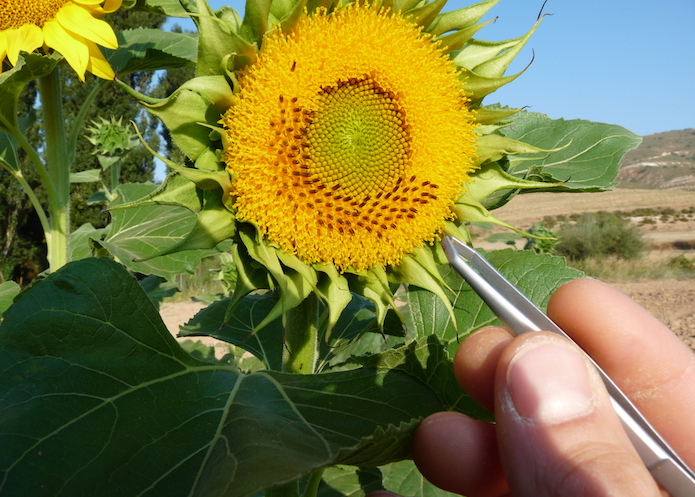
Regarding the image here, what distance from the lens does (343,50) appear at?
1329 mm

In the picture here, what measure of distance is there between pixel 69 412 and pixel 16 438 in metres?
0.10

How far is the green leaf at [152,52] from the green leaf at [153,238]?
2.10 ft

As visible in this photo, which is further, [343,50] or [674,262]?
[674,262]

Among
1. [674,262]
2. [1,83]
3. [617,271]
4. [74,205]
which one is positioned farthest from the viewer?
[674,262]

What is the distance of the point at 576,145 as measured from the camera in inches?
75.0

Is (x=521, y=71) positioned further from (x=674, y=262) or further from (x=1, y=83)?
(x=674, y=262)

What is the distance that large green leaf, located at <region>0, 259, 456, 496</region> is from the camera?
1043mm

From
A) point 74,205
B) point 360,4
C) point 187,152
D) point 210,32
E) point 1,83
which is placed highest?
point 360,4

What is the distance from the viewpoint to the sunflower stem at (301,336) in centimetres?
151

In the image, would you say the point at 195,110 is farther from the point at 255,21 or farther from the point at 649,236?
the point at 649,236

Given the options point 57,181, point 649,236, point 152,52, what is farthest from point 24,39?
point 649,236

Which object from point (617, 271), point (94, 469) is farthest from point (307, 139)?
point (617, 271)

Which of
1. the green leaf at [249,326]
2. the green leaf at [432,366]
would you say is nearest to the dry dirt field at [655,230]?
the green leaf at [249,326]

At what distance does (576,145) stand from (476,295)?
67 centimetres
